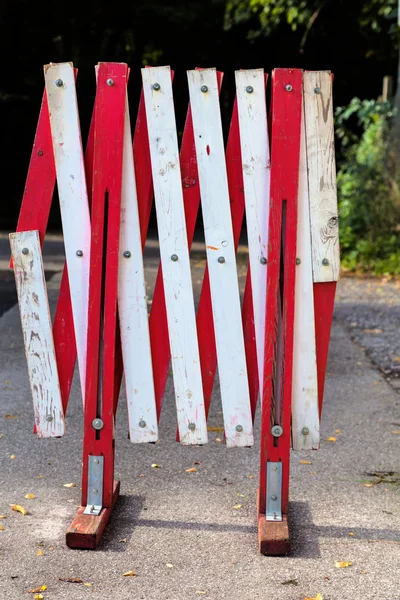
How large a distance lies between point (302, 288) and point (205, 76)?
90 centimetres

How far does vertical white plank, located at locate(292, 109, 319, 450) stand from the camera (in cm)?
351

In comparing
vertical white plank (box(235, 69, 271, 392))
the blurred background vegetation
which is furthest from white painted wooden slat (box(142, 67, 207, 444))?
the blurred background vegetation

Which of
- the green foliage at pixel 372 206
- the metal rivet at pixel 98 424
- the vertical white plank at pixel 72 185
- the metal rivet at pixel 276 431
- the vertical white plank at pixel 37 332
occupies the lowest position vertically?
the green foliage at pixel 372 206

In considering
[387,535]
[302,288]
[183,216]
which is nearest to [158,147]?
[183,216]

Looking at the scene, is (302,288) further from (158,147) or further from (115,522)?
(115,522)

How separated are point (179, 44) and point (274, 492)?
1888 centimetres

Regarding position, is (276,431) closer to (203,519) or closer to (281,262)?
(203,519)

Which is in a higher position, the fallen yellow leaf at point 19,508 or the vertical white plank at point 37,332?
the vertical white plank at point 37,332

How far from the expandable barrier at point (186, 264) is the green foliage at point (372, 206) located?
336 inches

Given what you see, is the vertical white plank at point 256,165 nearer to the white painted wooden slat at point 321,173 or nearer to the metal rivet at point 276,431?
the white painted wooden slat at point 321,173

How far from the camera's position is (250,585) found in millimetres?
3141

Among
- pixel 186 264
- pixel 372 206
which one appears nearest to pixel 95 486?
pixel 186 264

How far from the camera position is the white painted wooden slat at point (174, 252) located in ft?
11.3

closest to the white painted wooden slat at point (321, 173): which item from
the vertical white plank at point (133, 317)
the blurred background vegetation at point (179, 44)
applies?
the vertical white plank at point (133, 317)
